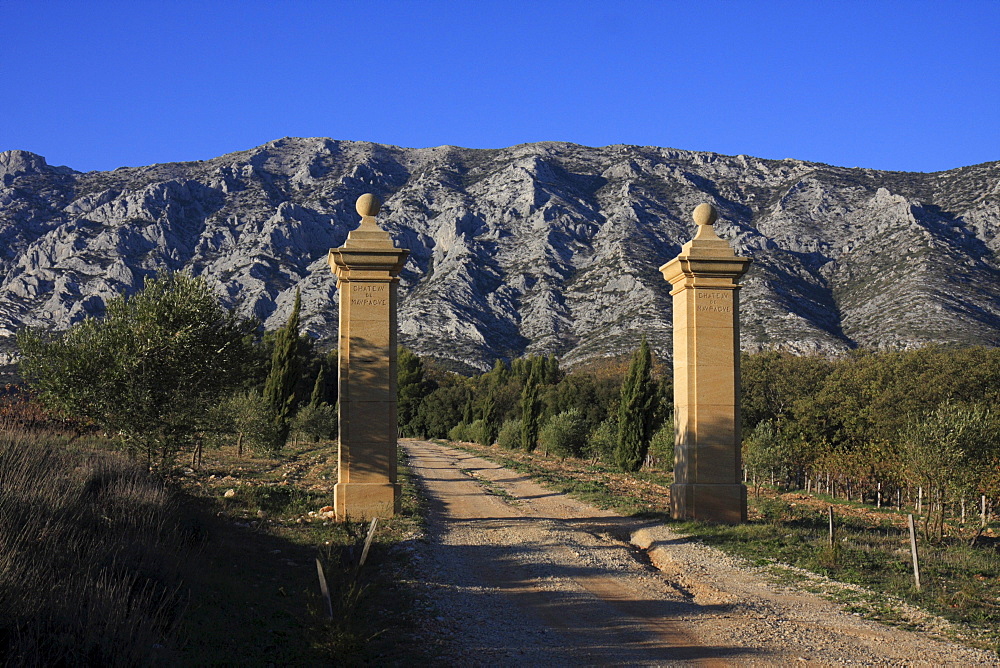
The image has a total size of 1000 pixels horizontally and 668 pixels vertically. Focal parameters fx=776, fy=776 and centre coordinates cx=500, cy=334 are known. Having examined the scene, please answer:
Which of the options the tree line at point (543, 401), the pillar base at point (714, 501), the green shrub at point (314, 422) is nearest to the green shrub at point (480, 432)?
the tree line at point (543, 401)

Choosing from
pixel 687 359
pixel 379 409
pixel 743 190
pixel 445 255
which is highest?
pixel 743 190

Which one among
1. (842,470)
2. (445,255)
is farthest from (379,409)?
(445,255)

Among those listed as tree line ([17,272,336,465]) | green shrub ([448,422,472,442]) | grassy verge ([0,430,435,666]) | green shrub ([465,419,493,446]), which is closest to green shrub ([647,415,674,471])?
green shrub ([465,419,493,446])

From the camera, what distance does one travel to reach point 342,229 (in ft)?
336

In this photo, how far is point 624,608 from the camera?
26.8 feet

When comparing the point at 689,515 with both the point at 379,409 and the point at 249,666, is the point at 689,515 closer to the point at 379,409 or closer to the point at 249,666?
the point at 379,409

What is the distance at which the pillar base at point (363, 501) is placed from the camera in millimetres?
13617

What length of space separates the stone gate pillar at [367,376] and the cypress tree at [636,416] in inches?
1009

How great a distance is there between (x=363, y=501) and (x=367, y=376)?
7.23ft

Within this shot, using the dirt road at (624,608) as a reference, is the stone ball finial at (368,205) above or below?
above

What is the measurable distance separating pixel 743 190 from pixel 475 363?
47847mm

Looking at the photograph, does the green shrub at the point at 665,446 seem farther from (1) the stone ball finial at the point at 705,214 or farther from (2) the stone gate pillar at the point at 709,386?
(1) the stone ball finial at the point at 705,214

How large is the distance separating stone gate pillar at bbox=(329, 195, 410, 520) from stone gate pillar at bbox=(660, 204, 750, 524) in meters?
5.33

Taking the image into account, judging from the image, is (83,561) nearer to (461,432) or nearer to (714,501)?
(714,501)
